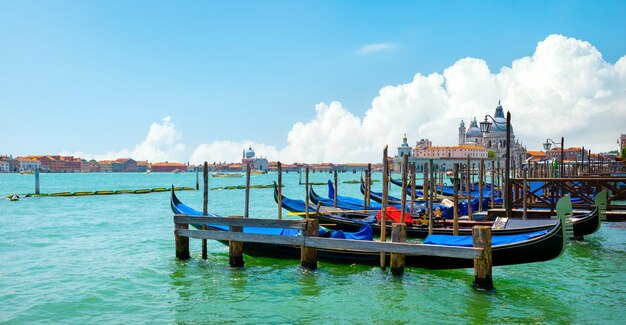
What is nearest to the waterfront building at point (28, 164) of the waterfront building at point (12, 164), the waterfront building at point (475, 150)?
the waterfront building at point (12, 164)

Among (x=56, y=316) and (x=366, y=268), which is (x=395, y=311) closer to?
(x=366, y=268)

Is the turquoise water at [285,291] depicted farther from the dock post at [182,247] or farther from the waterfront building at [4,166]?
the waterfront building at [4,166]

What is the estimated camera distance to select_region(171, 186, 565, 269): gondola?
6.93m

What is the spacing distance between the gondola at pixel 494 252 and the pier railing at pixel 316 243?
571mm

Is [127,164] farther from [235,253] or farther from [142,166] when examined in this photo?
[235,253]

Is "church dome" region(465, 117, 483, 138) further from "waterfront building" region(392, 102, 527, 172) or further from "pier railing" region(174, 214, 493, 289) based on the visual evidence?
"pier railing" region(174, 214, 493, 289)

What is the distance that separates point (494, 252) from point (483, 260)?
0.87 metres

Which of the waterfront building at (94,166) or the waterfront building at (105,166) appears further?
the waterfront building at (105,166)

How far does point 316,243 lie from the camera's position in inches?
291

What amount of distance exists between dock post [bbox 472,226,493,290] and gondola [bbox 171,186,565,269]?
0.73 meters

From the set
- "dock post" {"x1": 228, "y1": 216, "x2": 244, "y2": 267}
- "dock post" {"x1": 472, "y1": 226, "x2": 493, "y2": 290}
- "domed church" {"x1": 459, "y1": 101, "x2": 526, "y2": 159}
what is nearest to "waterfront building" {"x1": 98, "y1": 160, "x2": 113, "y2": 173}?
"domed church" {"x1": 459, "y1": 101, "x2": 526, "y2": 159}

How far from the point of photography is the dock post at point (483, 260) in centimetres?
631

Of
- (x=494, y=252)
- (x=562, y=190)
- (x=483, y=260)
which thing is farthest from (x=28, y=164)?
(x=483, y=260)

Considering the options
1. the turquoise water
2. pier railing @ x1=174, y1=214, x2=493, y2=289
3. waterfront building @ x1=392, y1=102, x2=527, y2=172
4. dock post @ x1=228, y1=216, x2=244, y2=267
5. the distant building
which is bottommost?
the turquoise water
